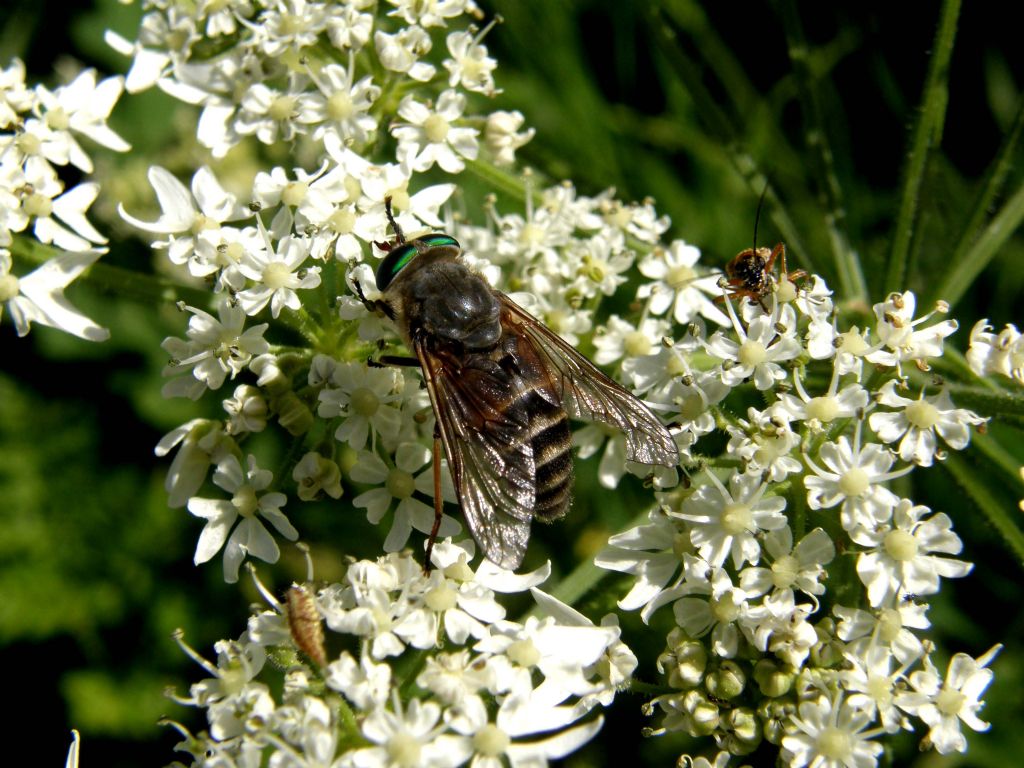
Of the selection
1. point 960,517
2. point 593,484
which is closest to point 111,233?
point 593,484

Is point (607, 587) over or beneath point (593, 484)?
over

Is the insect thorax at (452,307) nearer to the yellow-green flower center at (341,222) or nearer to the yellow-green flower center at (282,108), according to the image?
the yellow-green flower center at (341,222)

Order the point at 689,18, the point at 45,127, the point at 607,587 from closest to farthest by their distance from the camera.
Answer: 1. the point at 607,587
2. the point at 45,127
3. the point at 689,18

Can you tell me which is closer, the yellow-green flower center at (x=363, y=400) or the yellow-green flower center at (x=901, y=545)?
the yellow-green flower center at (x=901, y=545)

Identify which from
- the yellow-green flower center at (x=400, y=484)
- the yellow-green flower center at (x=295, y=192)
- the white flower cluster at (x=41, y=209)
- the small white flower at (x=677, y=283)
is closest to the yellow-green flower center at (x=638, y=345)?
the small white flower at (x=677, y=283)

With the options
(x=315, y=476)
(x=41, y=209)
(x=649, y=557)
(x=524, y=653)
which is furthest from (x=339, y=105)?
(x=524, y=653)

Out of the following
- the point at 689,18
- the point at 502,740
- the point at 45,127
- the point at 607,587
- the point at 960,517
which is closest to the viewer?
the point at 502,740

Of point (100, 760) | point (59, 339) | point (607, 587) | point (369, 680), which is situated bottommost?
point (100, 760)

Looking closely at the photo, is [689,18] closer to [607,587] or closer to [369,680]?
[607,587]
